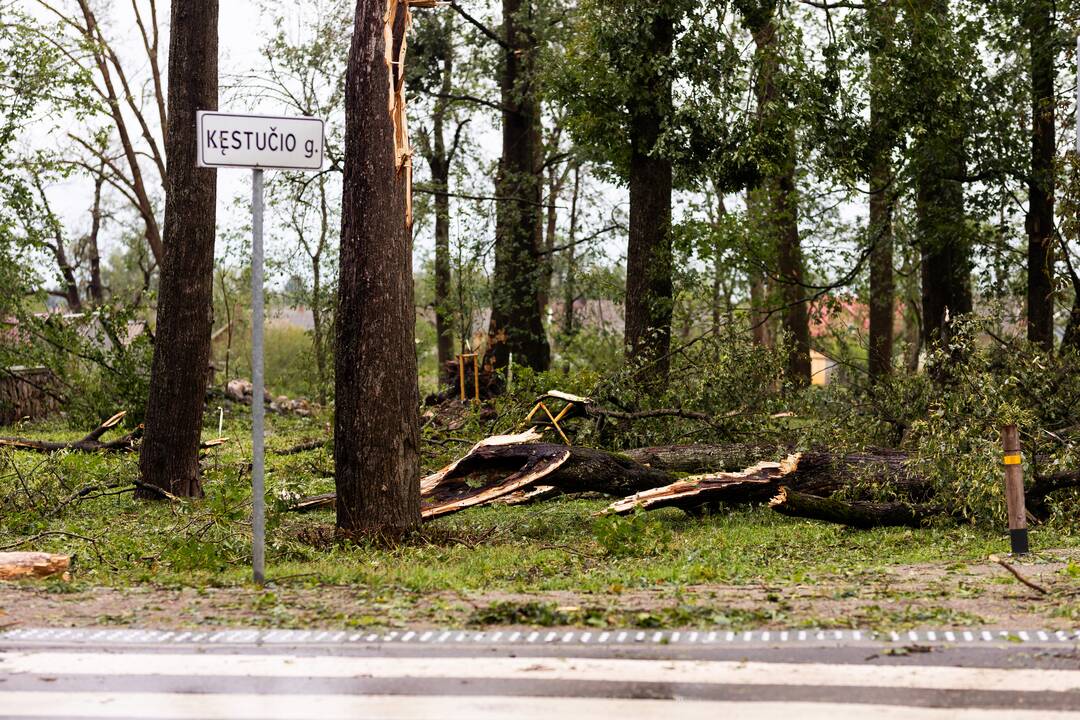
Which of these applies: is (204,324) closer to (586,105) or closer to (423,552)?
(423,552)

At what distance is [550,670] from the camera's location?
211 inches

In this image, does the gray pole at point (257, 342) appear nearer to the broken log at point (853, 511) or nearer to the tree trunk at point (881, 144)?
the broken log at point (853, 511)

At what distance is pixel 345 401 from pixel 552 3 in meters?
18.1

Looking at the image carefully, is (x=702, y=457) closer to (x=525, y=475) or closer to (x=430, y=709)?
(x=525, y=475)

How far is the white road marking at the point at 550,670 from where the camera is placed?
16.6ft

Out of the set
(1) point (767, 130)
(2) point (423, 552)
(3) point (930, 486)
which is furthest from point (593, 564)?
(1) point (767, 130)

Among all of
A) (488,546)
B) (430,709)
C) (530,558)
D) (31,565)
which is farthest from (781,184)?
(430,709)

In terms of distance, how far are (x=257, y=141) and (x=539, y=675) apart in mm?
3575

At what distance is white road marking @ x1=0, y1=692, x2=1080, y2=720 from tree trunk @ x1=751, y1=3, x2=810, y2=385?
10.5 metres

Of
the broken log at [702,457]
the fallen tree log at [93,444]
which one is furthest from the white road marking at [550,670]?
the fallen tree log at [93,444]

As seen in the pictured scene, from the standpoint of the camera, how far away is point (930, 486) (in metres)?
10.9

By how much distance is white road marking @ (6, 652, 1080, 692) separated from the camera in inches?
200

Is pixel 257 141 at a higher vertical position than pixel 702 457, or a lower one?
higher

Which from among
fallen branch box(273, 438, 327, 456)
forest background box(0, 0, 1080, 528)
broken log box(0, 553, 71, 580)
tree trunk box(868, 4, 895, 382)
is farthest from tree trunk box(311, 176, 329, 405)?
broken log box(0, 553, 71, 580)
